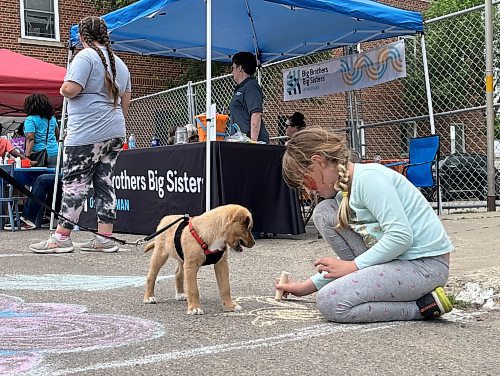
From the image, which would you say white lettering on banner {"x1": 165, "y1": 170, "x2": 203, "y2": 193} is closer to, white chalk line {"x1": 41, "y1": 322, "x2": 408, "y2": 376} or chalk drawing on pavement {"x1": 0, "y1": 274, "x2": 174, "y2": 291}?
chalk drawing on pavement {"x1": 0, "y1": 274, "x2": 174, "y2": 291}

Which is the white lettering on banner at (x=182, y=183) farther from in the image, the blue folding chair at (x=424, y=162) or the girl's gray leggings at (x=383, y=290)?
the girl's gray leggings at (x=383, y=290)

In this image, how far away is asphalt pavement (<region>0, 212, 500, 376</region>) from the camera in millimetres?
2955

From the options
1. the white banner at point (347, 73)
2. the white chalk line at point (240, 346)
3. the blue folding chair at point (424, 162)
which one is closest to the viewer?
the white chalk line at point (240, 346)

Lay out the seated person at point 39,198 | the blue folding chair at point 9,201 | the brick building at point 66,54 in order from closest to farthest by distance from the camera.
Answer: the blue folding chair at point 9,201
the seated person at point 39,198
the brick building at point 66,54

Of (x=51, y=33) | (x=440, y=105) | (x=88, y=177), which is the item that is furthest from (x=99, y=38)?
(x=51, y=33)

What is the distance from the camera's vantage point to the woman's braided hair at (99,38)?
6859 mm

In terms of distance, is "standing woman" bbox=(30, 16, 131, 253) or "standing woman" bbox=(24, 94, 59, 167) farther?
"standing woman" bbox=(24, 94, 59, 167)

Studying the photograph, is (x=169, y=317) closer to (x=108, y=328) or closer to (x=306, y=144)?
(x=108, y=328)

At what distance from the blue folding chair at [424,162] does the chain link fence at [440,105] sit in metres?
0.46

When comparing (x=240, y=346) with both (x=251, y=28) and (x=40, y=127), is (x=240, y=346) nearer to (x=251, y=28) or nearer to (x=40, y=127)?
(x=251, y=28)

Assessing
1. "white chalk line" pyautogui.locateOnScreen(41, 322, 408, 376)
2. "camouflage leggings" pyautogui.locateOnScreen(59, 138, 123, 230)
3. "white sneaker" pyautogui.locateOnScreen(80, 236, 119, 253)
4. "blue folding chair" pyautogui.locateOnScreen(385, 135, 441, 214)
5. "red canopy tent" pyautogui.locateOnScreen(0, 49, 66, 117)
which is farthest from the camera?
"red canopy tent" pyautogui.locateOnScreen(0, 49, 66, 117)

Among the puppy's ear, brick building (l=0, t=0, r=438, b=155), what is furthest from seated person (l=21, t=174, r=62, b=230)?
the puppy's ear

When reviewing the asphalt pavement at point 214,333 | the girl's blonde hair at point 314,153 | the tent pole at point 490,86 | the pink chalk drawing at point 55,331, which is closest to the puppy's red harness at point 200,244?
the asphalt pavement at point 214,333

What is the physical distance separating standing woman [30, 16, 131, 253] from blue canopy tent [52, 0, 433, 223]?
5.40ft
